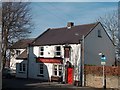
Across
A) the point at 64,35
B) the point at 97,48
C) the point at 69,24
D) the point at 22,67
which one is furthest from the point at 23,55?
the point at 97,48

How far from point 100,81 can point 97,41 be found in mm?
8330

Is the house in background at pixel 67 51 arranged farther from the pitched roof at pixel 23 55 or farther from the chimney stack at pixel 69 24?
the pitched roof at pixel 23 55

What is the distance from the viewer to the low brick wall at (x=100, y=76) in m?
33.0

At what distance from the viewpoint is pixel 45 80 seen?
43.3m

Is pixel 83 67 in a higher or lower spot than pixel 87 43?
lower

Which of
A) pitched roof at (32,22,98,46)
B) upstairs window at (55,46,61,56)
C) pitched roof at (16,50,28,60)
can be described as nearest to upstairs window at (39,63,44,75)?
pitched roof at (32,22,98,46)

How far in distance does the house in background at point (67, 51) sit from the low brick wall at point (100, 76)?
2305 mm

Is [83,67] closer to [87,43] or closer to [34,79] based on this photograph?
[87,43]

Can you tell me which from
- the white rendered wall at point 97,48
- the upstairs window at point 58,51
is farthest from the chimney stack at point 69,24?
A: the white rendered wall at point 97,48

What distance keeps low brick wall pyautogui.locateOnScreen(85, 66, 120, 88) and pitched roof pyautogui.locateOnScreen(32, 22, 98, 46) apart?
5145 mm

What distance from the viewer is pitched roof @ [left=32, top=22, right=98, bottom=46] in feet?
135

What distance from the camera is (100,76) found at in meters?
34.8

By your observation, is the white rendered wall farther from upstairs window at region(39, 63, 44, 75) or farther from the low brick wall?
upstairs window at region(39, 63, 44, 75)

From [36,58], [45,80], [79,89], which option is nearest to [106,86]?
[79,89]
